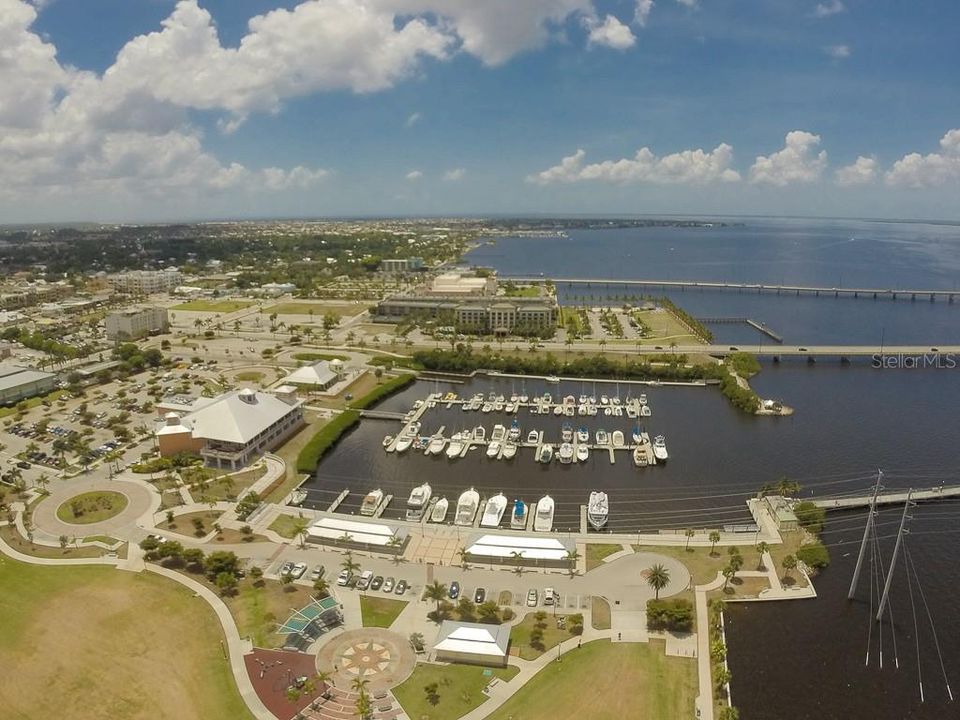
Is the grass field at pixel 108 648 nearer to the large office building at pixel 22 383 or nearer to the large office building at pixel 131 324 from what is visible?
the large office building at pixel 22 383

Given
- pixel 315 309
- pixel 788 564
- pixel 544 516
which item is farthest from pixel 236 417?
pixel 315 309

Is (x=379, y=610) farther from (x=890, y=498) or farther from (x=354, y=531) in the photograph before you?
(x=890, y=498)

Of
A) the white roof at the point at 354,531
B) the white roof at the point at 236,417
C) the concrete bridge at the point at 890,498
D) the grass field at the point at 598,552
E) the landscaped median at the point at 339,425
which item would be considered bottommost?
the grass field at the point at 598,552

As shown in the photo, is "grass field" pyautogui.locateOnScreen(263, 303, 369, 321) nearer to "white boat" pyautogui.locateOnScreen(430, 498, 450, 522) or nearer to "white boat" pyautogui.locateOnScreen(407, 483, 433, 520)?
"white boat" pyautogui.locateOnScreen(407, 483, 433, 520)

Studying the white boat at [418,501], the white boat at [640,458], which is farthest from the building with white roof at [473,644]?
the white boat at [640,458]

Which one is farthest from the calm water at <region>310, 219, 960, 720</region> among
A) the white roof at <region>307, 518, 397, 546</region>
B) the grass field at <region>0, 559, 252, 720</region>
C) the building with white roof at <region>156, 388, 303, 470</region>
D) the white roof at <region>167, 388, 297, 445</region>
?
the grass field at <region>0, 559, 252, 720</region>
